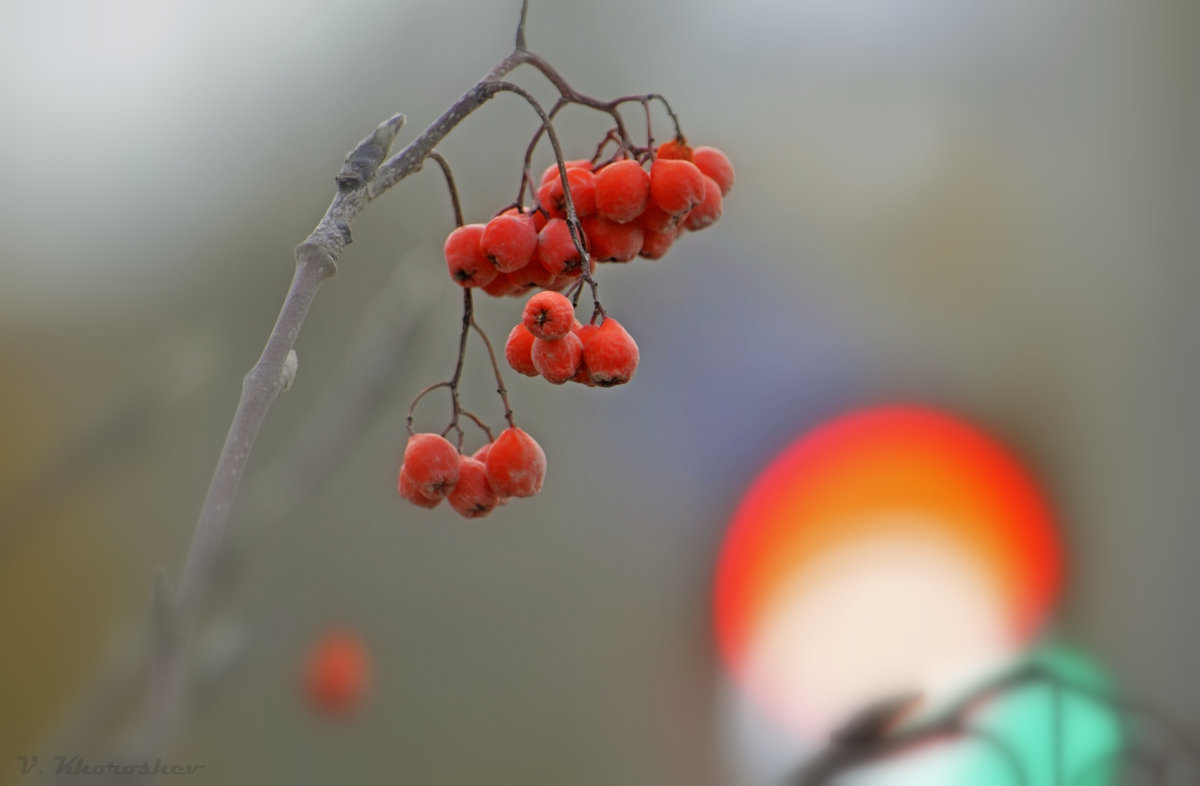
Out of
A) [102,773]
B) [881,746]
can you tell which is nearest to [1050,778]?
[881,746]

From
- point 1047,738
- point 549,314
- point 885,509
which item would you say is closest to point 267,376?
point 549,314

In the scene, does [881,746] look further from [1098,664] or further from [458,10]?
[1098,664]

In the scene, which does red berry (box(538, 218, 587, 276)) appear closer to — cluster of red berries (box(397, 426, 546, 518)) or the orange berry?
the orange berry

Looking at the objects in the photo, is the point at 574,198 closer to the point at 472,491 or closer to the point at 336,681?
the point at 472,491

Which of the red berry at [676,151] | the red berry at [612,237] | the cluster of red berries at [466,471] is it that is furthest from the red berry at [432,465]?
the red berry at [676,151]

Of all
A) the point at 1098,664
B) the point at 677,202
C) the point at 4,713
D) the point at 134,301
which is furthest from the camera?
the point at 1098,664

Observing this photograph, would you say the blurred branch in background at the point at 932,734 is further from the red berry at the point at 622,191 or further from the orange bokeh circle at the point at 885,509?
the orange bokeh circle at the point at 885,509

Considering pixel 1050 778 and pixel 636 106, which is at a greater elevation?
pixel 636 106
